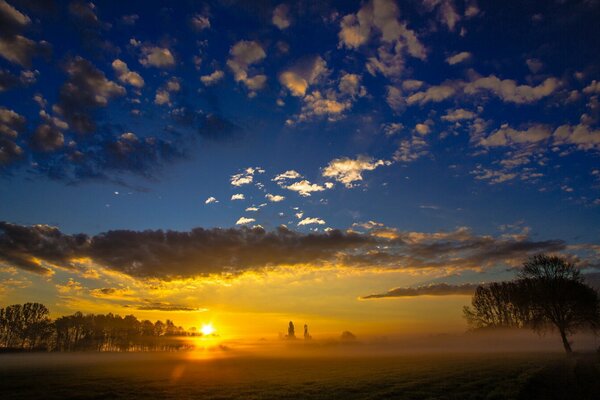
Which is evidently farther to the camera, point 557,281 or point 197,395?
point 557,281

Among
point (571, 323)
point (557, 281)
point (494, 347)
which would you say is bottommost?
A: point (494, 347)

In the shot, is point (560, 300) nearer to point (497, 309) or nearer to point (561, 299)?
point (561, 299)

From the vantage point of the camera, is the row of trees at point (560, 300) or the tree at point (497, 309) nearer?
the row of trees at point (560, 300)

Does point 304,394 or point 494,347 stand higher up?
point 304,394

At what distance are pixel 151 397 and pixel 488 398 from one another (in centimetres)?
2884

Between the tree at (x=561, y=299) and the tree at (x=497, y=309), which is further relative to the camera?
the tree at (x=497, y=309)

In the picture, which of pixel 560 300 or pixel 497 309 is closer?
pixel 560 300

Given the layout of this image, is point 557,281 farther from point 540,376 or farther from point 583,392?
point 583,392

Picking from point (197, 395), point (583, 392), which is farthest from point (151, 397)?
point (583, 392)

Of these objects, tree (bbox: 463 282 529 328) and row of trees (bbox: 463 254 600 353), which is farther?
tree (bbox: 463 282 529 328)

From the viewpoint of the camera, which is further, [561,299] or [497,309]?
[497,309]

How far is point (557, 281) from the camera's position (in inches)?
3091

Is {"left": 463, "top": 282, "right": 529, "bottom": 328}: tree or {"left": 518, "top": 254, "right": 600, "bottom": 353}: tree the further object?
{"left": 463, "top": 282, "right": 529, "bottom": 328}: tree

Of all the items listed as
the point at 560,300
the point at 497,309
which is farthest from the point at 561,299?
the point at 497,309
